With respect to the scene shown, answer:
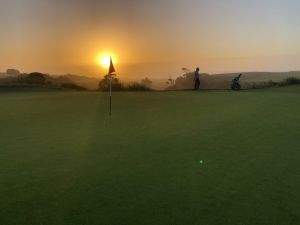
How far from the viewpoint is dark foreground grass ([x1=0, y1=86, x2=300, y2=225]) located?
4.86 metres

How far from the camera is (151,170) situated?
6.55 m

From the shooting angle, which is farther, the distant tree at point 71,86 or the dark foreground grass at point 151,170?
the distant tree at point 71,86

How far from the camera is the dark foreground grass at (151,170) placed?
4.86m

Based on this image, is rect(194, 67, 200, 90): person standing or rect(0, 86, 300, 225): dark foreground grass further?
rect(194, 67, 200, 90): person standing

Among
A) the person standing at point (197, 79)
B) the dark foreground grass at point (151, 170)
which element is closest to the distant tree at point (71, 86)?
the person standing at point (197, 79)

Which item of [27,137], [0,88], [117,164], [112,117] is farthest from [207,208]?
[0,88]

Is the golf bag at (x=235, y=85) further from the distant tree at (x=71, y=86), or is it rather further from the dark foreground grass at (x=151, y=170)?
the dark foreground grass at (x=151, y=170)

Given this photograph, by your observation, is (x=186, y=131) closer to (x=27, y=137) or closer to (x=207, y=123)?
(x=207, y=123)

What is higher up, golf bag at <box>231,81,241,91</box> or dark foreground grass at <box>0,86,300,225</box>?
golf bag at <box>231,81,241,91</box>

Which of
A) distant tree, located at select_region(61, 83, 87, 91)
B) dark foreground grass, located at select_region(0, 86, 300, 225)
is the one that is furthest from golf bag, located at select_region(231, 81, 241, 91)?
dark foreground grass, located at select_region(0, 86, 300, 225)

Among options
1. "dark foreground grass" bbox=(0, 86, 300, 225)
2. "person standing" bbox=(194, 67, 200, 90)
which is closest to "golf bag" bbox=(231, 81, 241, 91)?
"person standing" bbox=(194, 67, 200, 90)

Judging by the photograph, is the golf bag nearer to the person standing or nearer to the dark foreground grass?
the person standing

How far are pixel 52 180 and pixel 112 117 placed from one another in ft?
22.0

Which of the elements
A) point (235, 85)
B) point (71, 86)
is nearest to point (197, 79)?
point (235, 85)
